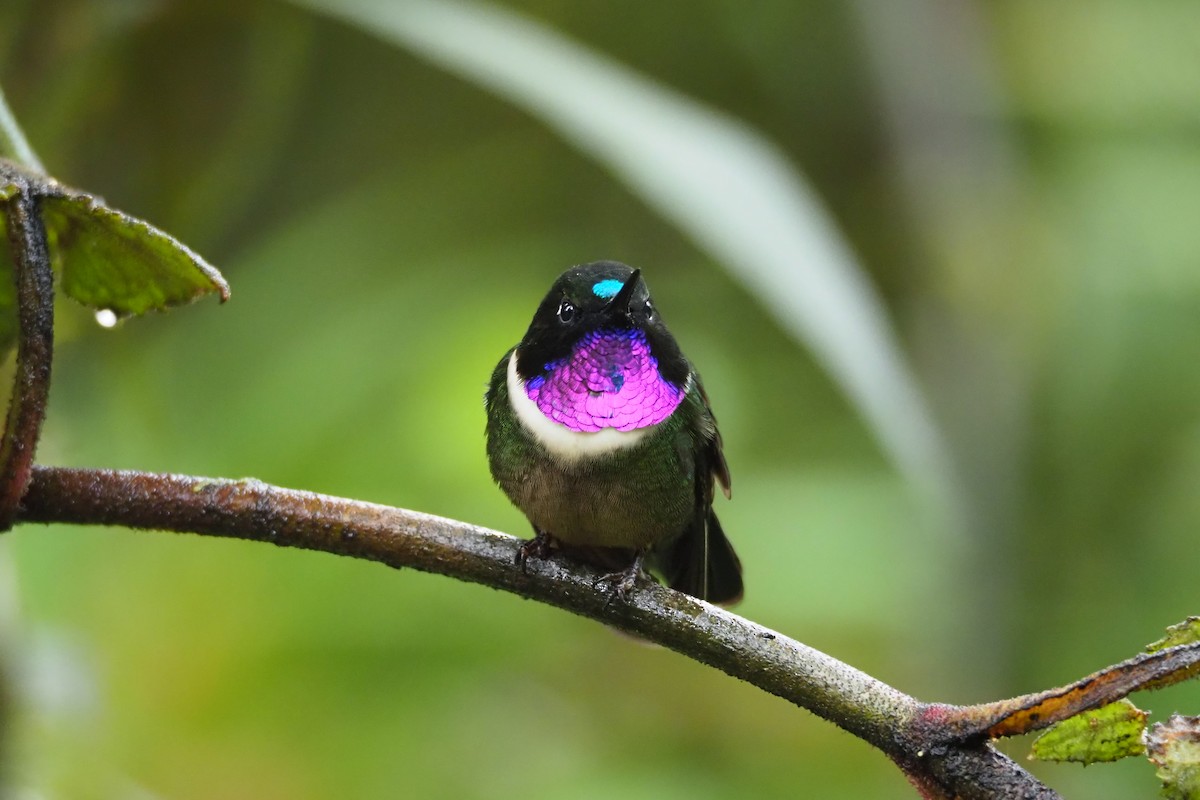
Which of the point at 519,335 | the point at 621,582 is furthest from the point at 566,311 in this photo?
the point at 519,335

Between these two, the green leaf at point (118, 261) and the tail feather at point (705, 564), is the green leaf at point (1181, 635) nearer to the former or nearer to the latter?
the green leaf at point (118, 261)

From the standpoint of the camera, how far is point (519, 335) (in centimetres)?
229

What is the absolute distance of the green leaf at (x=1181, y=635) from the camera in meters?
0.68

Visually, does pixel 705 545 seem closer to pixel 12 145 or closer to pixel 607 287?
pixel 607 287

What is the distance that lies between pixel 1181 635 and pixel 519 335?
1.69 m

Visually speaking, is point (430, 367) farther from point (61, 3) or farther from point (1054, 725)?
point (1054, 725)

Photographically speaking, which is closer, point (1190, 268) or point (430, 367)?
point (430, 367)

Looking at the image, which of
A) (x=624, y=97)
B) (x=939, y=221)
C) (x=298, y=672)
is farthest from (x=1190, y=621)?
(x=939, y=221)

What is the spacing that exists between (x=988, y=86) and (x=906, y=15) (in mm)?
405

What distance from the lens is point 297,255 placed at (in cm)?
283

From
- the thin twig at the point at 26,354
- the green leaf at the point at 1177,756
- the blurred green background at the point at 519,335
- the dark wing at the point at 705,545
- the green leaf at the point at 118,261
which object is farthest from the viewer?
the blurred green background at the point at 519,335

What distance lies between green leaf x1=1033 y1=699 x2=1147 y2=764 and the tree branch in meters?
0.08

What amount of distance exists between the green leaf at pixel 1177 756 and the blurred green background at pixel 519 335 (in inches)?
40.7

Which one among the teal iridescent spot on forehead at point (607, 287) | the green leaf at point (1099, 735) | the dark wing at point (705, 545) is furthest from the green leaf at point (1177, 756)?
the dark wing at point (705, 545)
